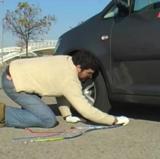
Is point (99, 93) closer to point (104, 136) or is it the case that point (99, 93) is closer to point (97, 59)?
point (97, 59)

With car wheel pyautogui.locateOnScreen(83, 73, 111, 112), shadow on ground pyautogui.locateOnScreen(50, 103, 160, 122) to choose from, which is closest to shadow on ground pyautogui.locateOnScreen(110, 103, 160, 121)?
shadow on ground pyautogui.locateOnScreen(50, 103, 160, 122)

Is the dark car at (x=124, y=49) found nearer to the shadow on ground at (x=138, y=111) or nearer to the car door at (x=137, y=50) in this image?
the car door at (x=137, y=50)

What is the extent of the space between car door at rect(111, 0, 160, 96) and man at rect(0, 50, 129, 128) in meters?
0.44

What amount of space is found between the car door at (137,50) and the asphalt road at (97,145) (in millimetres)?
486

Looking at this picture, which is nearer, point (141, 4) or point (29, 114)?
point (29, 114)

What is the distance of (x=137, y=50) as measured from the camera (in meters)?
6.66

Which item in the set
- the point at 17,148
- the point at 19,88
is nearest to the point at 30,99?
the point at 19,88

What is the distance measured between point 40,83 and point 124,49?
3.54ft

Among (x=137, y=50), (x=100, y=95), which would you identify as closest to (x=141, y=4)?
(x=137, y=50)

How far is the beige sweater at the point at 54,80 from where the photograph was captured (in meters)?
6.18

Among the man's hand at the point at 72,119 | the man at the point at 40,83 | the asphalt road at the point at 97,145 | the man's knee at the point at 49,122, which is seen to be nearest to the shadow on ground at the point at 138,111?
the asphalt road at the point at 97,145

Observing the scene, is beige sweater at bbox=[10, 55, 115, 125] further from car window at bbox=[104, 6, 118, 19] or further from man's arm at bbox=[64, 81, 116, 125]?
car window at bbox=[104, 6, 118, 19]

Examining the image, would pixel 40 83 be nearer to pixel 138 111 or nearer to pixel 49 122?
pixel 49 122

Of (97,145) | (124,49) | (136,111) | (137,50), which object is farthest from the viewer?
(136,111)
